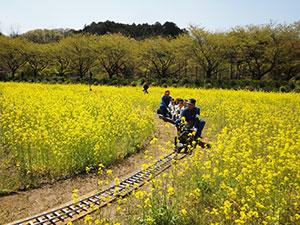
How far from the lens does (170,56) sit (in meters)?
46.1

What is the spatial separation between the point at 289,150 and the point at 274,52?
33.7 meters

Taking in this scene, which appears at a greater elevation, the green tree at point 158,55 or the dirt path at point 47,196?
the green tree at point 158,55

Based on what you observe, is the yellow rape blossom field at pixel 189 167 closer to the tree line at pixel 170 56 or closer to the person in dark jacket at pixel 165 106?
the person in dark jacket at pixel 165 106

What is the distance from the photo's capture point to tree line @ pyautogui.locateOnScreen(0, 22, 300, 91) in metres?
37.9

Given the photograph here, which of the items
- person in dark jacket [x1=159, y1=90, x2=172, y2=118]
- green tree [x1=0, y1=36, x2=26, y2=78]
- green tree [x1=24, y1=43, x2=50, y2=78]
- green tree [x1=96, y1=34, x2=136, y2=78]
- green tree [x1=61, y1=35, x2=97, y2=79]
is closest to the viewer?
person in dark jacket [x1=159, y1=90, x2=172, y2=118]

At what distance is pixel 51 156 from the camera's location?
286 inches

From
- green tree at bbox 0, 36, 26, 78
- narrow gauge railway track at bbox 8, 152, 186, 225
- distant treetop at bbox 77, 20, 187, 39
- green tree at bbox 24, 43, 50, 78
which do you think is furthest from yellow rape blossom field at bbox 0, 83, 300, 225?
distant treetop at bbox 77, 20, 187, 39

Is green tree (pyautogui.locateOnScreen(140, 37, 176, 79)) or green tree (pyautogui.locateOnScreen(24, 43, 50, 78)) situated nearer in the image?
green tree (pyautogui.locateOnScreen(140, 37, 176, 79))

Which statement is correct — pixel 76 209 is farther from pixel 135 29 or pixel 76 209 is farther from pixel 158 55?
pixel 135 29

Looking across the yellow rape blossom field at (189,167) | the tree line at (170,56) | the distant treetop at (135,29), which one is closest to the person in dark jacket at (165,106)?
the yellow rape blossom field at (189,167)

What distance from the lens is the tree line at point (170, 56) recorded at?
37.9m

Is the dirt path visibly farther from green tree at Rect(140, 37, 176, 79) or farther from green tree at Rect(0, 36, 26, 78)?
green tree at Rect(0, 36, 26, 78)

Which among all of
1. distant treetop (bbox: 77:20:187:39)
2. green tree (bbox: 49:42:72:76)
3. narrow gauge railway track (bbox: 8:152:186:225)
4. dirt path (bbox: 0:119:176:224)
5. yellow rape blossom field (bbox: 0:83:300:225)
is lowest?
dirt path (bbox: 0:119:176:224)

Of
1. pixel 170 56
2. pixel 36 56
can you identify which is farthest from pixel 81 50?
pixel 170 56
